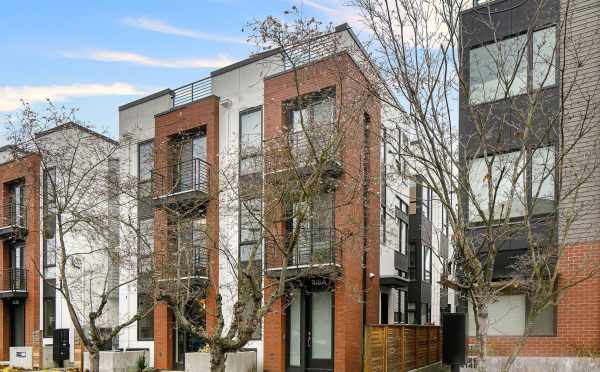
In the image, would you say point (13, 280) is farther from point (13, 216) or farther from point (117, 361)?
point (117, 361)

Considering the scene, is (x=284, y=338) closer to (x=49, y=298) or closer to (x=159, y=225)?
(x=159, y=225)

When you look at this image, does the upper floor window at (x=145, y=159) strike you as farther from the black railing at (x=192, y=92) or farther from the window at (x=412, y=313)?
the window at (x=412, y=313)

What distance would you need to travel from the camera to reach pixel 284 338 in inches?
744

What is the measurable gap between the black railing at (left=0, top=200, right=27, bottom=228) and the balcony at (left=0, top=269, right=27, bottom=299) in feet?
7.75

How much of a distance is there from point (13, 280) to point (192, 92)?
14.1 metres

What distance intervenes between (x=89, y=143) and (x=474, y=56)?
12.9 meters

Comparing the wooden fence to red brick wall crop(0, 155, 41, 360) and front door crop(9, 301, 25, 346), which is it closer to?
red brick wall crop(0, 155, 41, 360)

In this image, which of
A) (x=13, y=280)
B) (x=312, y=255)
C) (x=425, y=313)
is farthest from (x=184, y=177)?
(x=425, y=313)

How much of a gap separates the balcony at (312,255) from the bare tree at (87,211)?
13.7ft

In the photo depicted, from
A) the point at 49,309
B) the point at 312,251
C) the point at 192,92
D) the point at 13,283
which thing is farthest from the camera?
the point at 13,283

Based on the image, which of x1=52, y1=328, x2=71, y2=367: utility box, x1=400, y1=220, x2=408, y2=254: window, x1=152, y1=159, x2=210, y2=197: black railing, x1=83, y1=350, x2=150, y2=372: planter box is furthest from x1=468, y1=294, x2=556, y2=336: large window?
x1=52, y1=328, x2=71, y2=367: utility box

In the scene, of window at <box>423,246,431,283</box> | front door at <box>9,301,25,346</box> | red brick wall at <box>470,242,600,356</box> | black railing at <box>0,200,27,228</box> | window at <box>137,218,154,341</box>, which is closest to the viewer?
red brick wall at <box>470,242,600,356</box>

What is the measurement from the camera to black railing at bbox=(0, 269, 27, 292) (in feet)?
92.0

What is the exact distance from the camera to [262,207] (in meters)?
13.8
